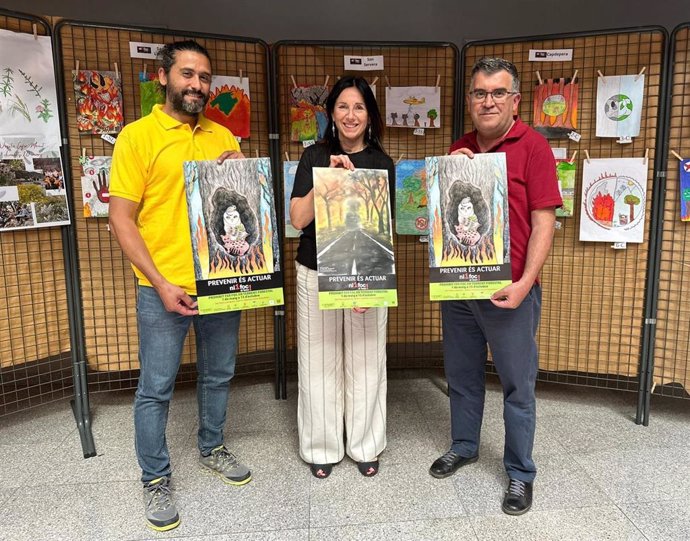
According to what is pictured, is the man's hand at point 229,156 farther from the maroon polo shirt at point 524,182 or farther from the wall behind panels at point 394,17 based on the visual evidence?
the wall behind panels at point 394,17

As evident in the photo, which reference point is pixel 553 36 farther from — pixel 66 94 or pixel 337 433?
pixel 66 94

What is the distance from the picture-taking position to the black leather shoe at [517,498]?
2092 millimetres

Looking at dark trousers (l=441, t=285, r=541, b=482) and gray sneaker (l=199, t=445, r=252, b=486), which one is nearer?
dark trousers (l=441, t=285, r=541, b=482)

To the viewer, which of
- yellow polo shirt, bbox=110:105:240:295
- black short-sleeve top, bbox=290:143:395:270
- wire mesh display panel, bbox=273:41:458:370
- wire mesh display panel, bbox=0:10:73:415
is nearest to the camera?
yellow polo shirt, bbox=110:105:240:295

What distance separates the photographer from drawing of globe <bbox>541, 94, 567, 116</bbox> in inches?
114

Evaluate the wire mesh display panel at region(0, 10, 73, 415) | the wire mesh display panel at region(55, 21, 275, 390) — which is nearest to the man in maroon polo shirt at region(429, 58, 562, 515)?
the wire mesh display panel at region(55, 21, 275, 390)

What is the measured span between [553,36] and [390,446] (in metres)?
2.35

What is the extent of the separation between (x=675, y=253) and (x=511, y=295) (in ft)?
4.97

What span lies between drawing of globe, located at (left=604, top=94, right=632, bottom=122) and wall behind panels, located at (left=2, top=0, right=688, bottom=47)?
1258 millimetres

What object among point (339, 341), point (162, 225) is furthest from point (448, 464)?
point (162, 225)

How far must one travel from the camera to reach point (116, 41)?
2.72m

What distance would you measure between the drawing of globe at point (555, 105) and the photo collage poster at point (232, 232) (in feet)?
5.91

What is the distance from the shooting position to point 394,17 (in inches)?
152

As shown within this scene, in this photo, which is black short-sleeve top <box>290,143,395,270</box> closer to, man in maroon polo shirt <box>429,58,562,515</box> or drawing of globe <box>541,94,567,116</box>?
man in maroon polo shirt <box>429,58,562,515</box>
